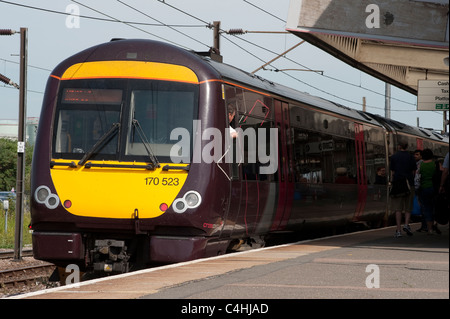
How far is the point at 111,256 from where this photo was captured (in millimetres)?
11195

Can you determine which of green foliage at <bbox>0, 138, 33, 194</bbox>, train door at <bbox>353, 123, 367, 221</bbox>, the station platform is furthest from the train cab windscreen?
green foliage at <bbox>0, 138, 33, 194</bbox>

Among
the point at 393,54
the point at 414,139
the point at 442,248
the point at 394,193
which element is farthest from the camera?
the point at 414,139

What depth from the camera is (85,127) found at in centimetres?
1125

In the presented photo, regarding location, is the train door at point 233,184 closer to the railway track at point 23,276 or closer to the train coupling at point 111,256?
the train coupling at point 111,256

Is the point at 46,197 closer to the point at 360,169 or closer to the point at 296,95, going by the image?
the point at 296,95

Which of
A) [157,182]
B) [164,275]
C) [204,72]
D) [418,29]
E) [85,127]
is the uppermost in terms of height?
[418,29]

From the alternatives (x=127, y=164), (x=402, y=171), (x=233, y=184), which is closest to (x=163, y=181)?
(x=127, y=164)

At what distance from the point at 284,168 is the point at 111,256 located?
12.7 ft

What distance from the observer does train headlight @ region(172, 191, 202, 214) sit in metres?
10.9

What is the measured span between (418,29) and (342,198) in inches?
147

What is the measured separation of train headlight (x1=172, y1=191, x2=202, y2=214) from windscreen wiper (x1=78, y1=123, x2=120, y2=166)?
123 cm

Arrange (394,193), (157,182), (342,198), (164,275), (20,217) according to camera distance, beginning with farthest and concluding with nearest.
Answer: (20,217), (342,198), (394,193), (157,182), (164,275)

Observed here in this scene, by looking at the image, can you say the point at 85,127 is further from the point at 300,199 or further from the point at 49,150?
the point at 300,199

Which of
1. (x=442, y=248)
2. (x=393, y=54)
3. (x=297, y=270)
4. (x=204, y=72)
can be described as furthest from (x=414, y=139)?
(x=297, y=270)
